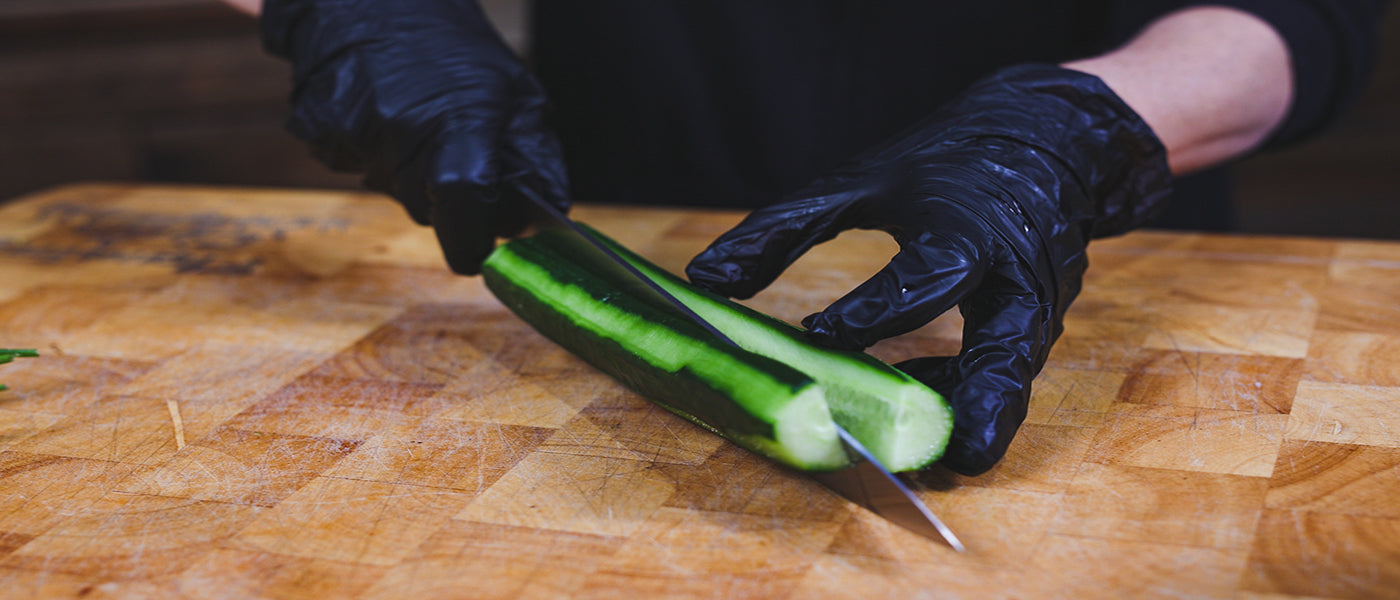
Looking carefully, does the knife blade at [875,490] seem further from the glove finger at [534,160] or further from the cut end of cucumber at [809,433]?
the glove finger at [534,160]

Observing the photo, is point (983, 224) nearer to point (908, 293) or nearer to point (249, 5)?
point (908, 293)

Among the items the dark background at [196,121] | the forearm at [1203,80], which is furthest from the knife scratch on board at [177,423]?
the dark background at [196,121]

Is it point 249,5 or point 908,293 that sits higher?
point 249,5

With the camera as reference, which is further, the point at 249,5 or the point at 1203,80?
the point at 249,5

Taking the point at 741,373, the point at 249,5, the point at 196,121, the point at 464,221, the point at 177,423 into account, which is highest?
the point at 249,5

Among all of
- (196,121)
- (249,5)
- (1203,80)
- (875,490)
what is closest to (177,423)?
(875,490)

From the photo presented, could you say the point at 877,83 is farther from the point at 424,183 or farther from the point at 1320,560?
the point at 1320,560
